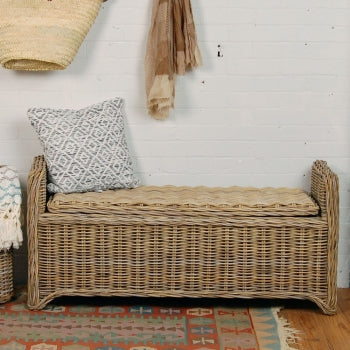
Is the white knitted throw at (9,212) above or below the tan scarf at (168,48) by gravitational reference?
below

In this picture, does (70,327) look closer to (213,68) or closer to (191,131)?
(191,131)

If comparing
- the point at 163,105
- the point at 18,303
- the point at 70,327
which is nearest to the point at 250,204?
the point at 163,105

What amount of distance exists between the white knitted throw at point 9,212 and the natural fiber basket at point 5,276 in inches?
3.1

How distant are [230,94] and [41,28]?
1001 millimetres

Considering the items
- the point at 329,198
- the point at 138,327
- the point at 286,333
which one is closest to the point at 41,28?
the point at 138,327

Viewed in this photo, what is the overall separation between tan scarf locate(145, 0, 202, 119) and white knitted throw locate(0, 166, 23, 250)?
791 mm

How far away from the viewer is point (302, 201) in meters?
3.31

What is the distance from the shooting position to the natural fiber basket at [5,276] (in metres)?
3.34

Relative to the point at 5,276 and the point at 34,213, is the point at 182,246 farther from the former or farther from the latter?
the point at 5,276

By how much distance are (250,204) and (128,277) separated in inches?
25.3

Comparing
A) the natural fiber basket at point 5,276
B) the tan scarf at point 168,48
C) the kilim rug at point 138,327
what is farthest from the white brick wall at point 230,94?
the kilim rug at point 138,327

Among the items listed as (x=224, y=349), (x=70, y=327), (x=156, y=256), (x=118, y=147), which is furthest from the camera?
(x=118, y=147)

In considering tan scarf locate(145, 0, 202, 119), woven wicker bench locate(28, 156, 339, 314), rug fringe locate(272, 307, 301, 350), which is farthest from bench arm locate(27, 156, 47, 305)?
rug fringe locate(272, 307, 301, 350)

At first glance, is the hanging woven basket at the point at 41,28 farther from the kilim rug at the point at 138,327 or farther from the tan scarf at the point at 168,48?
the kilim rug at the point at 138,327
